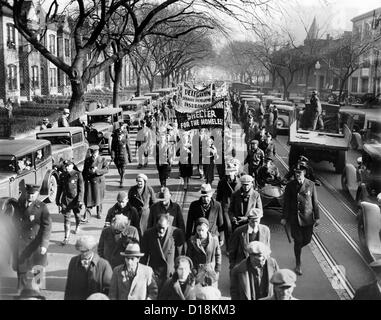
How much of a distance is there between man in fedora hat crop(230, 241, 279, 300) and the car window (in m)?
5.89

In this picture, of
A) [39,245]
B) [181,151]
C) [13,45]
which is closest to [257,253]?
[39,245]

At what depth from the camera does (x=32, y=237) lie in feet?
21.9

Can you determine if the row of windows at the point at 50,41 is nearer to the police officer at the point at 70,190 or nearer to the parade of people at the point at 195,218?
the parade of people at the point at 195,218

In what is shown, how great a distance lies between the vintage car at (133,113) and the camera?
1052 inches

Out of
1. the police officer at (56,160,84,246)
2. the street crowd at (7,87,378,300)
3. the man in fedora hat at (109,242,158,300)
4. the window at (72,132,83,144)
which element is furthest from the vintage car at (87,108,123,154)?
the man in fedora hat at (109,242,158,300)

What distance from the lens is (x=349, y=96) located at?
40.9 m

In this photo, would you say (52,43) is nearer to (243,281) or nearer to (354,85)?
(354,85)

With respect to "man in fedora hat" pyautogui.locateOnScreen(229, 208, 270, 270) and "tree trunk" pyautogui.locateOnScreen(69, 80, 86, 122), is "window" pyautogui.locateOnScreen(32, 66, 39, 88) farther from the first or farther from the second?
"man in fedora hat" pyautogui.locateOnScreen(229, 208, 270, 270)

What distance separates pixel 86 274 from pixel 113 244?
0.98 m

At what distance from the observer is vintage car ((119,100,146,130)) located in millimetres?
26719

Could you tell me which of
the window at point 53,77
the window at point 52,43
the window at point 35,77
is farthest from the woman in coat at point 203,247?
the window at point 52,43

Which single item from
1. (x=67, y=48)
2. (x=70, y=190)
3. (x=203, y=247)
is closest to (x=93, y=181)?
(x=70, y=190)

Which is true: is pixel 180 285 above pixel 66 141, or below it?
below

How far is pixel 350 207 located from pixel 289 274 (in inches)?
291
